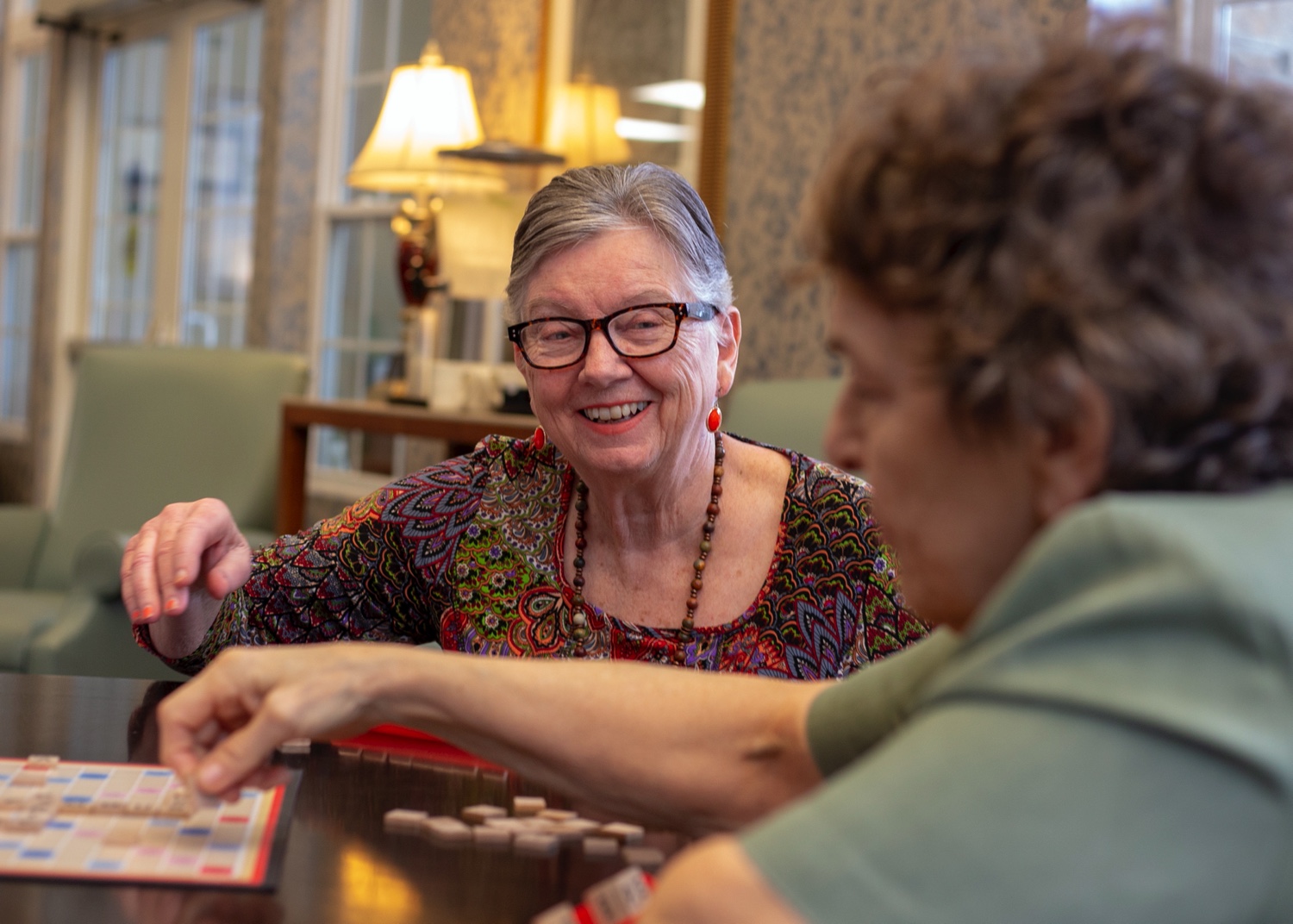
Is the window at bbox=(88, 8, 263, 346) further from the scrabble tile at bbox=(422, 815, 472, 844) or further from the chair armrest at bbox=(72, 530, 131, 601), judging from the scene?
the scrabble tile at bbox=(422, 815, 472, 844)

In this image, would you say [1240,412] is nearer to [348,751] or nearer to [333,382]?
[348,751]

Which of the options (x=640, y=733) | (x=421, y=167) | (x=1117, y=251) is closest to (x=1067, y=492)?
(x=1117, y=251)

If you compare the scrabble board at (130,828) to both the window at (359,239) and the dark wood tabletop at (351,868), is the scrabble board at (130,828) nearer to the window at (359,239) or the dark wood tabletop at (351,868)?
the dark wood tabletop at (351,868)

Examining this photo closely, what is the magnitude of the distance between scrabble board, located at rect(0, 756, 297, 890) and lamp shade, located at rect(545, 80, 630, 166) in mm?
3171

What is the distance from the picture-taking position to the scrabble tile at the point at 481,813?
3.35 feet

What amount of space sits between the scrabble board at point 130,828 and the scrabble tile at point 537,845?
0.55 ft

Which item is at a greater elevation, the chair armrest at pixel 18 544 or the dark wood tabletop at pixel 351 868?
the dark wood tabletop at pixel 351 868

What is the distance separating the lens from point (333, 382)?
562cm

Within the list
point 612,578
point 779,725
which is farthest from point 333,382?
point 779,725

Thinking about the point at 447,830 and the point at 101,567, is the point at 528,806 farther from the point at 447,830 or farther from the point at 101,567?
the point at 101,567

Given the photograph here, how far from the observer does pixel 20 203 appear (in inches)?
316

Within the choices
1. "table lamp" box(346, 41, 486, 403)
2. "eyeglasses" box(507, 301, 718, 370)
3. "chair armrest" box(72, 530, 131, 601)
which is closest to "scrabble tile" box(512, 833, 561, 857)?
"eyeglasses" box(507, 301, 718, 370)

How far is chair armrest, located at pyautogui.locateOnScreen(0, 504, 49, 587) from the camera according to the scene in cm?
391

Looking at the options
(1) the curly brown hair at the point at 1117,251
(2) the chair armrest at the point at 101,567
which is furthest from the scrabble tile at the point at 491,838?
(2) the chair armrest at the point at 101,567
